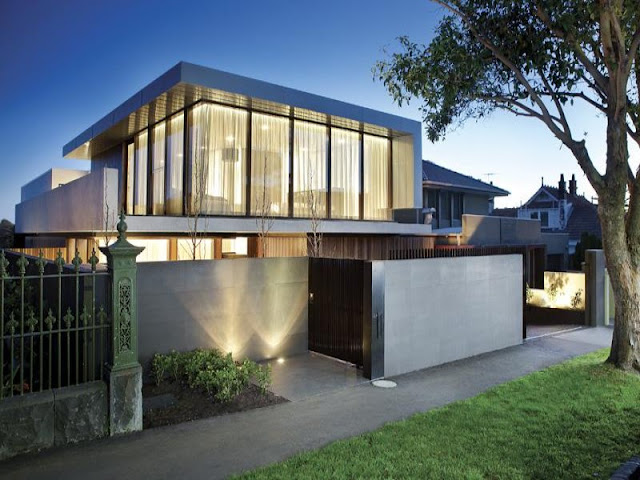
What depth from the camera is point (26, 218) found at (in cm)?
1839

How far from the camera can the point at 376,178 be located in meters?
16.1

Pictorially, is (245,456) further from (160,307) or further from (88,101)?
(88,101)

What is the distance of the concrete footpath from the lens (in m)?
4.67

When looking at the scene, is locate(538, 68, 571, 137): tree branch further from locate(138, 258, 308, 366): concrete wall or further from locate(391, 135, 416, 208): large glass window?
locate(391, 135, 416, 208): large glass window

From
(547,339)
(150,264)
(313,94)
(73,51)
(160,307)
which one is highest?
(73,51)

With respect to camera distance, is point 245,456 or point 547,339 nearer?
point 245,456

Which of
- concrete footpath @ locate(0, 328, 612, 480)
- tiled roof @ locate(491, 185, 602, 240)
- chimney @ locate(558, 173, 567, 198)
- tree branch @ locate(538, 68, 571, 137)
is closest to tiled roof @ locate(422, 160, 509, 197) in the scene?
tiled roof @ locate(491, 185, 602, 240)

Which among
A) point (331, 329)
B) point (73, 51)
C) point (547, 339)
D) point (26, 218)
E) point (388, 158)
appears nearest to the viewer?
point (331, 329)

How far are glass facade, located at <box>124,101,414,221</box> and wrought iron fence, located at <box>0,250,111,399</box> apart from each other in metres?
4.46

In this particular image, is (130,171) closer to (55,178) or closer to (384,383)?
(55,178)

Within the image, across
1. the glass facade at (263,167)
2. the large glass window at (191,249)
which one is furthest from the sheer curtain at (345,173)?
the large glass window at (191,249)

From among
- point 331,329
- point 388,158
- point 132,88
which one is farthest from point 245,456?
point 132,88

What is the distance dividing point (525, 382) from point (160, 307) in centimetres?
655

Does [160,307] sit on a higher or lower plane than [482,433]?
higher
